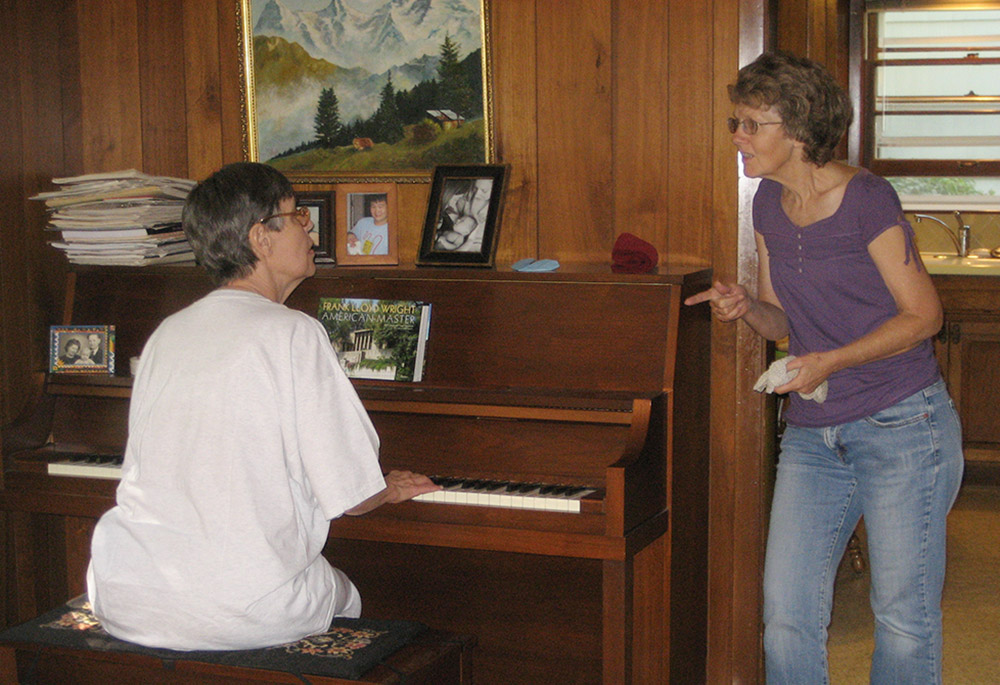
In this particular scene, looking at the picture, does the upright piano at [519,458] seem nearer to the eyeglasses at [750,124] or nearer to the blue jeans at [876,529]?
the blue jeans at [876,529]

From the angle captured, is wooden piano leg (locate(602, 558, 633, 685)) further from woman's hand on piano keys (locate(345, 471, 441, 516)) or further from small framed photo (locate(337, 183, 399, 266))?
small framed photo (locate(337, 183, 399, 266))

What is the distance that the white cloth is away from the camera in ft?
7.06

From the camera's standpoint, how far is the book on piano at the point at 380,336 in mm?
2852

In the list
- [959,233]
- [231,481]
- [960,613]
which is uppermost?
[959,233]

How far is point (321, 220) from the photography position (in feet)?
10.1

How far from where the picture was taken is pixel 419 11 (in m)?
3.15

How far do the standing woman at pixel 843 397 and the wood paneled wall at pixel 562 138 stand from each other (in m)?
0.64

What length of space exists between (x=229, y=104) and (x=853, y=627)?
8.45 ft

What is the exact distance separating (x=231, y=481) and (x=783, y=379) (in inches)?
40.5

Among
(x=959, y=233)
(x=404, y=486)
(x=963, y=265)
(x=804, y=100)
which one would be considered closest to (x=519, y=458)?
(x=404, y=486)

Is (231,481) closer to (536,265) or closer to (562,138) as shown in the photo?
(536,265)

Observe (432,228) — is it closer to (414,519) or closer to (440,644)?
(414,519)

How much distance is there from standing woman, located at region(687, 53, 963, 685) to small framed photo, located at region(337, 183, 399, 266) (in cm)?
109

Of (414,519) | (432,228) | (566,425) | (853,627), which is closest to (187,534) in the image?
(414,519)
